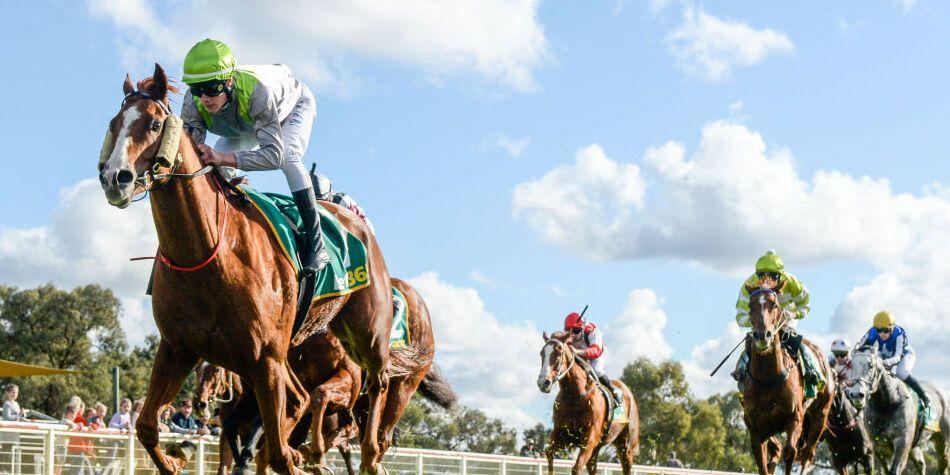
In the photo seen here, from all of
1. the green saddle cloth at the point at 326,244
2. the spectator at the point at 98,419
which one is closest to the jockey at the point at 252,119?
the green saddle cloth at the point at 326,244

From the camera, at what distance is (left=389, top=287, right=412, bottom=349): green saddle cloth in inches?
385

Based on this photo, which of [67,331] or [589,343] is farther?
[67,331]

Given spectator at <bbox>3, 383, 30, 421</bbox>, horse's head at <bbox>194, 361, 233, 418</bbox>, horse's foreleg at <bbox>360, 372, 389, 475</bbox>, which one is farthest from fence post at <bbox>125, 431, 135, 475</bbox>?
horse's foreleg at <bbox>360, 372, 389, 475</bbox>

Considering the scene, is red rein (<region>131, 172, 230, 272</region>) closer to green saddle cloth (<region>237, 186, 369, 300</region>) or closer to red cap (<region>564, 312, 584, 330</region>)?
green saddle cloth (<region>237, 186, 369, 300</region>)

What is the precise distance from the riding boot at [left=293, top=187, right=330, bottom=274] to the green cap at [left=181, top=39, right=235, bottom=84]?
78 centimetres

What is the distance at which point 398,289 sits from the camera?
33.8ft

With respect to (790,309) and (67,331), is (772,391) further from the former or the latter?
(67,331)

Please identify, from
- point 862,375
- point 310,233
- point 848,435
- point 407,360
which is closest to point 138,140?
point 310,233

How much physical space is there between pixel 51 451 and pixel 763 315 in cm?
665

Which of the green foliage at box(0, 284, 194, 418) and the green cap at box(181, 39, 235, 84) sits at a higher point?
the green foliage at box(0, 284, 194, 418)

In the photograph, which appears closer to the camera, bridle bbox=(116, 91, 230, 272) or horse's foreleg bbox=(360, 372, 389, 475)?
bridle bbox=(116, 91, 230, 272)

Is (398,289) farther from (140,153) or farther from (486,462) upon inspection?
(486,462)

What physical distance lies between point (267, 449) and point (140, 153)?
5.61 ft

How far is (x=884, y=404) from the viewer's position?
15430 millimetres
